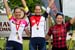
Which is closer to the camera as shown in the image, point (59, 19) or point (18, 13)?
point (18, 13)

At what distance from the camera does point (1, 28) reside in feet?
104

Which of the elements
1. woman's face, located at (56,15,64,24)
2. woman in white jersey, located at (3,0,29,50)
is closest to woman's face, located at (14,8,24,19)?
woman in white jersey, located at (3,0,29,50)

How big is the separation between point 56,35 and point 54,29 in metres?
0.17

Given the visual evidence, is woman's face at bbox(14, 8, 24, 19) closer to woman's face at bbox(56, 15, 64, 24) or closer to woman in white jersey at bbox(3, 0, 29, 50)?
woman in white jersey at bbox(3, 0, 29, 50)

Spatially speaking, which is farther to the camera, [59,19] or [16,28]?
[59,19]

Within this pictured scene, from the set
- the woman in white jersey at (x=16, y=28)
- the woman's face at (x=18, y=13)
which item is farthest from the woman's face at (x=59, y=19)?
the woman's face at (x=18, y=13)

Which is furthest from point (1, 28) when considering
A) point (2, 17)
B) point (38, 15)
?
point (38, 15)

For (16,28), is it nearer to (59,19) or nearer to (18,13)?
(18,13)

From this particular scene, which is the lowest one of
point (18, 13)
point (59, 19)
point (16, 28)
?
point (16, 28)

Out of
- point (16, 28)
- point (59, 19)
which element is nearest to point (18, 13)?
point (16, 28)

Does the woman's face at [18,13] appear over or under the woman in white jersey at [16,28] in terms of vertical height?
over

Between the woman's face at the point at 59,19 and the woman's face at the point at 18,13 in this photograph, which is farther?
the woman's face at the point at 59,19

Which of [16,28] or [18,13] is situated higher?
[18,13]

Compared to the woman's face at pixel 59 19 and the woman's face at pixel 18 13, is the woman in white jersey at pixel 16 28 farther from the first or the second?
the woman's face at pixel 59 19
